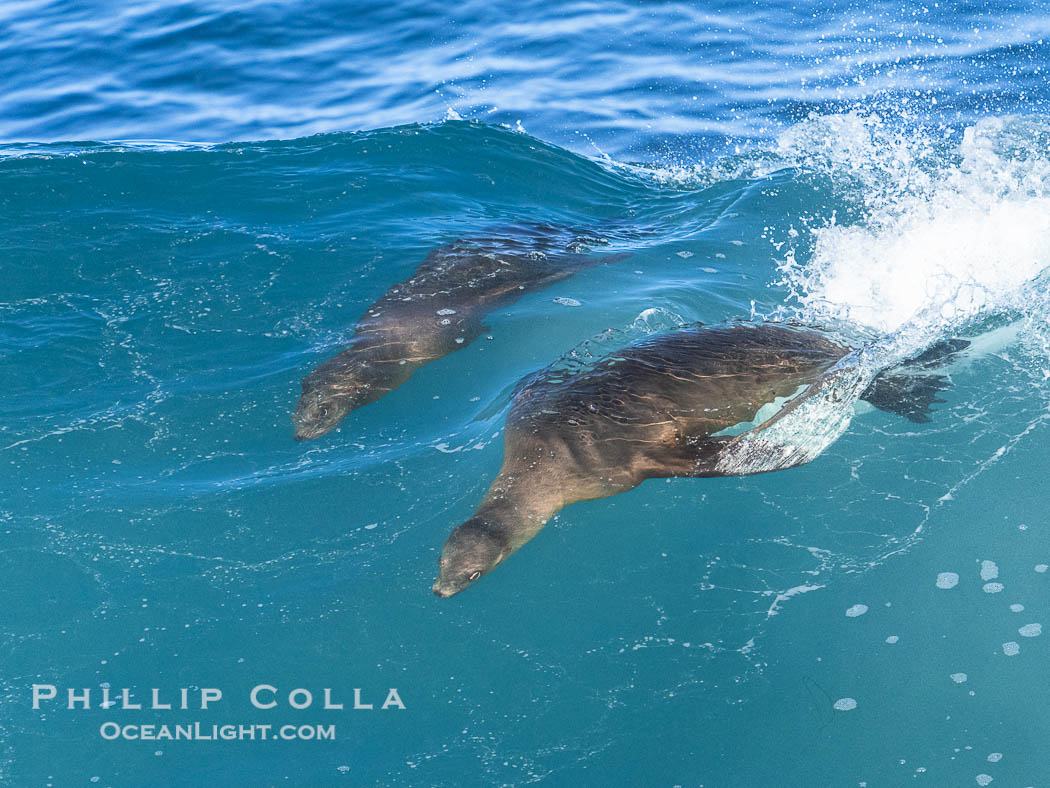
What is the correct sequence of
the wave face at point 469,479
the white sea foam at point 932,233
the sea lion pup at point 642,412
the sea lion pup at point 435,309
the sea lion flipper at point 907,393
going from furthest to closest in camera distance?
the white sea foam at point 932,233
the sea lion pup at point 435,309
the sea lion flipper at point 907,393
the sea lion pup at point 642,412
the wave face at point 469,479

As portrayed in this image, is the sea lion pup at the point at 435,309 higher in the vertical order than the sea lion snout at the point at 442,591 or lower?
higher

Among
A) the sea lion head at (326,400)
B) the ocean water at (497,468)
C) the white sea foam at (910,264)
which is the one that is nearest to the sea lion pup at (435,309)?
the sea lion head at (326,400)

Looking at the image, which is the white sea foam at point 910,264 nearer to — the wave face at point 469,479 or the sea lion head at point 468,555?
the wave face at point 469,479

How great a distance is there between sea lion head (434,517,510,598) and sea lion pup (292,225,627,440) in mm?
1687

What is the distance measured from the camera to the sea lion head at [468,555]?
17.5ft

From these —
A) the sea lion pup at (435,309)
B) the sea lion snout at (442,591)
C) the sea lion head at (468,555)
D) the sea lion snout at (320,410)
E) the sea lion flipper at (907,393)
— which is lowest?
the sea lion snout at (442,591)

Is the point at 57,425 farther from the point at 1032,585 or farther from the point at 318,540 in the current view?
the point at 1032,585

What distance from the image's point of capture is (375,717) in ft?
15.6

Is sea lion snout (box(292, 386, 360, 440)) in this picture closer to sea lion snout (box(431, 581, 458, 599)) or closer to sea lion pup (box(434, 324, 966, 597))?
sea lion pup (box(434, 324, 966, 597))

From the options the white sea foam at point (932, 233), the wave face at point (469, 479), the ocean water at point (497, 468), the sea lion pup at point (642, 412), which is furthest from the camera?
the white sea foam at point (932, 233)

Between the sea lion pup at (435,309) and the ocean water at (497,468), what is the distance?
17cm

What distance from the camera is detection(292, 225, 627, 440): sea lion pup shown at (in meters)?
7.24

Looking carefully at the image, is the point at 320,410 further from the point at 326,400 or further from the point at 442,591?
the point at 442,591

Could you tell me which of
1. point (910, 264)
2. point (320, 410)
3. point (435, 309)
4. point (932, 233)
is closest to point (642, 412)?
point (320, 410)
